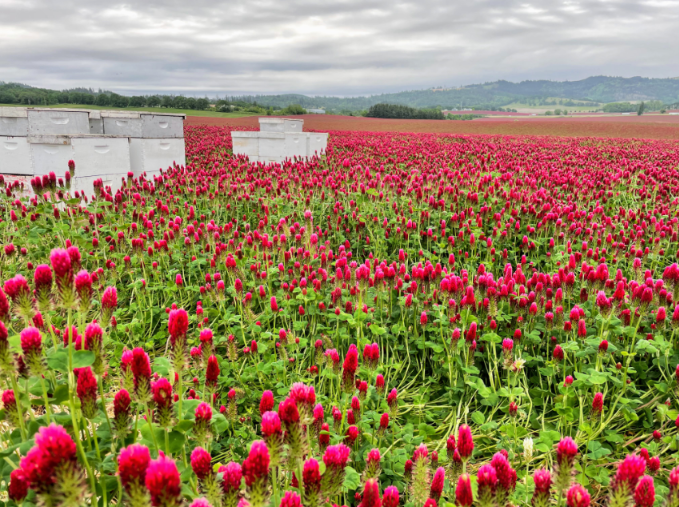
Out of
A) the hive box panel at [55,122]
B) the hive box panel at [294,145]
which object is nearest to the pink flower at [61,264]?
the hive box panel at [55,122]

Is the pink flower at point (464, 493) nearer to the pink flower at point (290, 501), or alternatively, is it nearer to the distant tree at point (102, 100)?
the pink flower at point (290, 501)

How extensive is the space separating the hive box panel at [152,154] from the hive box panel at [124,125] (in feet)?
3.21

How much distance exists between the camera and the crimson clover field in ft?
5.17

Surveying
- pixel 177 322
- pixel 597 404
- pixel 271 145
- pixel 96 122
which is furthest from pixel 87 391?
pixel 271 145

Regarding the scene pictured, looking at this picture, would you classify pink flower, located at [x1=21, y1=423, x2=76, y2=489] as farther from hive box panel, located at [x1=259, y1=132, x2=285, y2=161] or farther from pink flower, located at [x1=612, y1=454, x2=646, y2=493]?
hive box panel, located at [x1=259, y1=132, x2=285, y2=161]

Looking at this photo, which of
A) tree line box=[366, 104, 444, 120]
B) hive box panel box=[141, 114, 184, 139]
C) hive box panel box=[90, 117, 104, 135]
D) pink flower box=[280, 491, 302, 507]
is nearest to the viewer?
pink flower box=[280, 491, 302, 507]

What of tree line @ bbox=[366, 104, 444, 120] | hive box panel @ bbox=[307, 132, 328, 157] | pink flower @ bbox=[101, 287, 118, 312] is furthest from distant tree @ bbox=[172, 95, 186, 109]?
pink flower @ bbox=[101, 287, 118, 312]

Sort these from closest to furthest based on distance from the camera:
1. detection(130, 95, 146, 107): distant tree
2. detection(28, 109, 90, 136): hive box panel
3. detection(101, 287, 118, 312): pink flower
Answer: detection(101, 287, 118, 312): pink flower → detection(28, 109, 90, 136): hive box panel → detection(130, 95, 146, 107): distant tree

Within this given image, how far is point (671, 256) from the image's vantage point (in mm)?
5562

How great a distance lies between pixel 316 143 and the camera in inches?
575

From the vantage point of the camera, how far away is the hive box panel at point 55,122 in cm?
828

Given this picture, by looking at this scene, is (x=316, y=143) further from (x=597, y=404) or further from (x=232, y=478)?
(x=232, y=478)

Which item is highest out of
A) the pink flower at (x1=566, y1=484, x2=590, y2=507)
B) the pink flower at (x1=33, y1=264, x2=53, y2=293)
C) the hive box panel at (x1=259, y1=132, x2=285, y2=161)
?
the hive box panel at (x1=259, y1=132, x2=285, y2=161)

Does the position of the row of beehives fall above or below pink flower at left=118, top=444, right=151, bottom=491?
above
